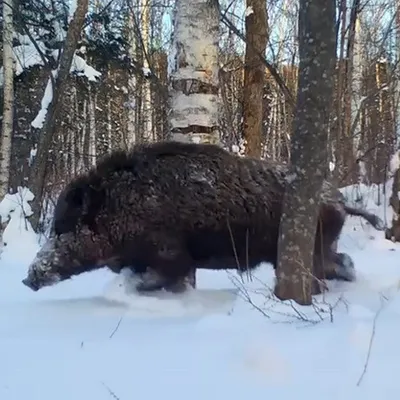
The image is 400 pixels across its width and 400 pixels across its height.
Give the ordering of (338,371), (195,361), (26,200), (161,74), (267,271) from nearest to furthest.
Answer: (338,371) → (195,361) → (267,271) → (26,200) → (161,74)

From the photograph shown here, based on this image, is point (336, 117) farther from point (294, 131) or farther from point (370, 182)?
point (294, 131)

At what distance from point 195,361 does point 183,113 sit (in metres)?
3.42

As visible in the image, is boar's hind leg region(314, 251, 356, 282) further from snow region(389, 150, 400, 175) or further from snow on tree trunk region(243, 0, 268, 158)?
snow on tree trunk region(243, 0, 268, 158)

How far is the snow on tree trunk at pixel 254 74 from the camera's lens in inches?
348

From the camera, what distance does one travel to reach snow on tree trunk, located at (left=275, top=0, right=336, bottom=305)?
→ 11.4ft

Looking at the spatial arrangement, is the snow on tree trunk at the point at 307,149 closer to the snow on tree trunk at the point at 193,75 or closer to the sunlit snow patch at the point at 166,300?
the sunlit snow patch at the point at 166,300

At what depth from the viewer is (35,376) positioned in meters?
2.55

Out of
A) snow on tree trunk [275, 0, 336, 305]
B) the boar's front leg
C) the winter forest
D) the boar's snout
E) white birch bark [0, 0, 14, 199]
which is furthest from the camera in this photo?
white birch bark [0, 0, 14, 199]

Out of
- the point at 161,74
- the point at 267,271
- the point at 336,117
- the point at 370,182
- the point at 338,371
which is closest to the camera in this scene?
the point at 338,371

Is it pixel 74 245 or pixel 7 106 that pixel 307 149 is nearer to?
pixel 74 245

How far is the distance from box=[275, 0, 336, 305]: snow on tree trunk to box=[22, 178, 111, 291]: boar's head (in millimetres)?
1494

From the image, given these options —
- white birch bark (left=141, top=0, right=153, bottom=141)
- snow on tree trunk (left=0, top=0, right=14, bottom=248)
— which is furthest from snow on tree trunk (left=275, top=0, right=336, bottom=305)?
white birch bark (left=141, top=0, right=153, bottom=141)

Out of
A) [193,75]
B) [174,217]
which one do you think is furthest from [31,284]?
[193,75]

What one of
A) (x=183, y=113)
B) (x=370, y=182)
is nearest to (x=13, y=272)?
(x=183, y=113)
